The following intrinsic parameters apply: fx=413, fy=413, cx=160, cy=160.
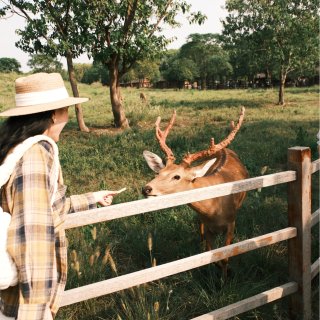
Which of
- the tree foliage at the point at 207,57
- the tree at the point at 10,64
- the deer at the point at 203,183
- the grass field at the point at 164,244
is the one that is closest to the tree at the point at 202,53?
the tree foliage at the point at 207,57

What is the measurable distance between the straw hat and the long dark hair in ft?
0.16

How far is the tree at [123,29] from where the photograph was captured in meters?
12.7

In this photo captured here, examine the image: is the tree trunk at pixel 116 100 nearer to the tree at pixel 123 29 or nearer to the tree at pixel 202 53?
the tree at pixel 123 29

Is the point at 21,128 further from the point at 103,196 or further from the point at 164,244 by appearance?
the point at 164,244

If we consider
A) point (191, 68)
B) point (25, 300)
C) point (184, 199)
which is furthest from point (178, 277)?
point (191, 68)

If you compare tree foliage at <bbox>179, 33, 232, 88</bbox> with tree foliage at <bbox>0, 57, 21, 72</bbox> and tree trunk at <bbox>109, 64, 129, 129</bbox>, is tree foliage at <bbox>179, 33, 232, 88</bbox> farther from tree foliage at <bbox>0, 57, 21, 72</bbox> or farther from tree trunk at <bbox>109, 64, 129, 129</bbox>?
tree trunk at <bbox>109, 64, 129, 129</bbox>

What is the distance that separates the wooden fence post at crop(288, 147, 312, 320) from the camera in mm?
3355

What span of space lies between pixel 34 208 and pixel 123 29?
496 inches

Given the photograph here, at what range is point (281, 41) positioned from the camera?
73.3ft

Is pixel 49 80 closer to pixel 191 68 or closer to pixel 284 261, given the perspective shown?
pixel 284 261

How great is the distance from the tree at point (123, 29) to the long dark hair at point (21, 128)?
1092 cm

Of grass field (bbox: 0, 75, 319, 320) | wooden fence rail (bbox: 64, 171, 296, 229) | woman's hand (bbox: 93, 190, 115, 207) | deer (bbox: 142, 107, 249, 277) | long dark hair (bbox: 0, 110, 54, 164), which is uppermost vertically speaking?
long dark hair (bbox: 0, 110, 54, 164)

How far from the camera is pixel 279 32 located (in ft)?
72.6

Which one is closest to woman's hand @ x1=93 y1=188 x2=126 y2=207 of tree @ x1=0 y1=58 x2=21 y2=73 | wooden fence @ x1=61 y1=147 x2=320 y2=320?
wooden fence @ x1=61 y1=147 x2=320 y2=320
